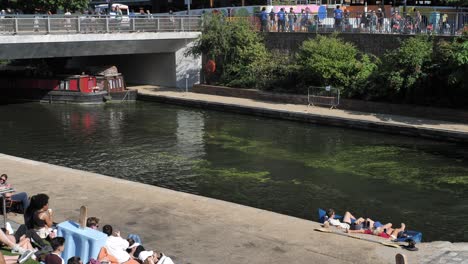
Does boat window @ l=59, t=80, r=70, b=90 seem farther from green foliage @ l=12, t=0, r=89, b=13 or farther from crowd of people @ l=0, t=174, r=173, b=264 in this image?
crowd of people @ l=0, t=174, r=173, b=264

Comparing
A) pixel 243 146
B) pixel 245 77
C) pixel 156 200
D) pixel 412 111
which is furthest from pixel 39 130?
pixel 412 111

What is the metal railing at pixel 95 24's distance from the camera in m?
34.2

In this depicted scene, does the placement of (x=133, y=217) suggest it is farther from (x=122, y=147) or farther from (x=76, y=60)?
(x=76, y=60)

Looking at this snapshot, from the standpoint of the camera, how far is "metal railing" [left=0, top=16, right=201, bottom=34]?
112 feet

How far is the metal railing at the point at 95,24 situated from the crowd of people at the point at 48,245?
23.5 meters

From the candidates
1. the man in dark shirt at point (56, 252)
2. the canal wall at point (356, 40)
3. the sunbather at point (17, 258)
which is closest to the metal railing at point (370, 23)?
the canal wall at point (356, 40)

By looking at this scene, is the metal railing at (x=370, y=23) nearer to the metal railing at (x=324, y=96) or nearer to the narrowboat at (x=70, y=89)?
the metal railing at (x=324, y=96)

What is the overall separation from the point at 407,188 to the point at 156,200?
29.1 ft

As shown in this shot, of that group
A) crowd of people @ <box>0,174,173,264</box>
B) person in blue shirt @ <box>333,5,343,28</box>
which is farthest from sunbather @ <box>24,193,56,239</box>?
person in blue shirt @ <box>333,5,343,28</box>

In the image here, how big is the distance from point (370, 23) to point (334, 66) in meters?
4.27

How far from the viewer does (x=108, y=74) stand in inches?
1661

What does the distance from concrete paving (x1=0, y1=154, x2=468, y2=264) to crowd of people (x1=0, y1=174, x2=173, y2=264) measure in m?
1.22

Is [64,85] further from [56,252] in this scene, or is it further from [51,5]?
[56,252]

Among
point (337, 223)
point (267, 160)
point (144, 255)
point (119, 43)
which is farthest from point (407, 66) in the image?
point (144, 255)
